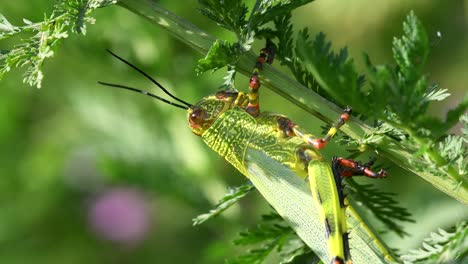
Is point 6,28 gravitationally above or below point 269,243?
above

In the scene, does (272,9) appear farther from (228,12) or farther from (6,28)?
(6,28)

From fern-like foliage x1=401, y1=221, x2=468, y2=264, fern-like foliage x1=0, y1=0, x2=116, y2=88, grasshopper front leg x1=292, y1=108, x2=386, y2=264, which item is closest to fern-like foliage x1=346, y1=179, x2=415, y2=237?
grasshopper front leg x1=292, y1=108, x2=386, y2=264

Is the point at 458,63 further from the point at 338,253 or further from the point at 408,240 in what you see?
the point at 338,253

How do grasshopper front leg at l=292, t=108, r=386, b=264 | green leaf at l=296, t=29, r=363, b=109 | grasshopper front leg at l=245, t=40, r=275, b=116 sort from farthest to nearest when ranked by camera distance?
1. grasshopper front leg at l=292, t=108, r=386, b=264
2. grasshopper front leg at l=245, t=40, r=275, b=116
3. green leaf at l=296, t=29, r=363, b=109

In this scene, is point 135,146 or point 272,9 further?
point 135,146

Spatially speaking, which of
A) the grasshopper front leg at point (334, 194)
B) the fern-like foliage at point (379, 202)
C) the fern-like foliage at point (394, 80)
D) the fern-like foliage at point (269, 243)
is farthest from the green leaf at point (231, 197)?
the fern-like foliage at point (394, 80)

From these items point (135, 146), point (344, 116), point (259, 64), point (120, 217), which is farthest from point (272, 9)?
point (120, 217)

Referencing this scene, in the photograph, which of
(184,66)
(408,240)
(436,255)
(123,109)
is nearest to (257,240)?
(436,255)

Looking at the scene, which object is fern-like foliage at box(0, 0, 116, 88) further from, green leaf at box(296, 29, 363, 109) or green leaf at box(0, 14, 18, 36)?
green leaf at box(296, 29, 363, 109)
